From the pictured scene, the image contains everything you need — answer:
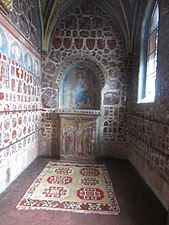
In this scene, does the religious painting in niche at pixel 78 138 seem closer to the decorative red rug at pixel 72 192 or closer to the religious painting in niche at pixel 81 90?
the decorative red rug at pixel 72 192

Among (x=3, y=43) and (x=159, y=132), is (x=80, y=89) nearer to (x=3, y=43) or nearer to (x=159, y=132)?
(x=3, y=43)

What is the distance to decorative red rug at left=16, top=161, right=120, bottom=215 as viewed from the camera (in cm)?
276

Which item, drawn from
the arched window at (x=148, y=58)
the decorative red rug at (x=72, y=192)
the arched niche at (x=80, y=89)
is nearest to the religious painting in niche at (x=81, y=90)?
the arched niche at (x=80, y=89)

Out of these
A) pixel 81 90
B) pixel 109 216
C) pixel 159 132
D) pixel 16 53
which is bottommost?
pixel 109 216

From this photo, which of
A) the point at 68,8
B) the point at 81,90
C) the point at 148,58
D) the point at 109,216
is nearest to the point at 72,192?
the point at 109,216

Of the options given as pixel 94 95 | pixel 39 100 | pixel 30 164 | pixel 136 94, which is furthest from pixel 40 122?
pixel 136 94

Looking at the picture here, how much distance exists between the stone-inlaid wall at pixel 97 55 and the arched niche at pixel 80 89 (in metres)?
0.30

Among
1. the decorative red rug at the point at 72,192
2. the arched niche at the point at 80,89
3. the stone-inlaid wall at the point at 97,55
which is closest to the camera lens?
the decorative red rug at the point at 72,192

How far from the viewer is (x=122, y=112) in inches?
215

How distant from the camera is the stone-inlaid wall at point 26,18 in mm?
3513

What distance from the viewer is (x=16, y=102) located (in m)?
3.67

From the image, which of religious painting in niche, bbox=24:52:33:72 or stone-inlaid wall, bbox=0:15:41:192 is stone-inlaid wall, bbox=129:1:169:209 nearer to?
stone-inlaid wall, bbox=0:15:41:192

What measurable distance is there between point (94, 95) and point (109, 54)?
1394mm

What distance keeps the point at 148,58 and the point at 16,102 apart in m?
3.46
